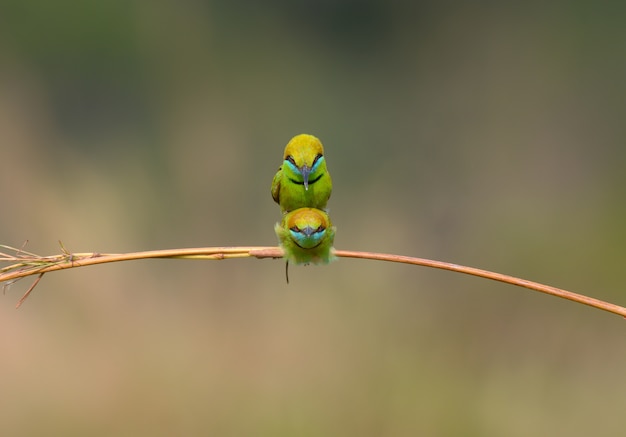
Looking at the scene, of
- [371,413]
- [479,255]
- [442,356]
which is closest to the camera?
[371,413]

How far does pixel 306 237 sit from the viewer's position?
1659 mm

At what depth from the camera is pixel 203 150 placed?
350cm

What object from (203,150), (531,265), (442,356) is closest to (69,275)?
(203,150)

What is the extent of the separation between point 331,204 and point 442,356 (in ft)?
3.38

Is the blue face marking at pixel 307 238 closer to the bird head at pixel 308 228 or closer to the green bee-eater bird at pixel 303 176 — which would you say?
the bird head at pixel 308 228

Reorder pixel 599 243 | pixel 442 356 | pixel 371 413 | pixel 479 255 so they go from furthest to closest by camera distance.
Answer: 1. pixel 479 255
2. pixel 599 243
3. pixel 442 356
4. pixel 371 413

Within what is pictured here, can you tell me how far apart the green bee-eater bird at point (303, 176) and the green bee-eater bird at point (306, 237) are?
0.43ft

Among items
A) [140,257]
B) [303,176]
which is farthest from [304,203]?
[140,257]

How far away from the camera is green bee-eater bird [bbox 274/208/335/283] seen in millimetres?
1665

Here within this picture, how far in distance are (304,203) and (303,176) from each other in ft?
0.32

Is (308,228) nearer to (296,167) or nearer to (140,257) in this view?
(296,167)

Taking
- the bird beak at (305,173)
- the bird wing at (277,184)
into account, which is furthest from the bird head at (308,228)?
the bird wing at (277,184)

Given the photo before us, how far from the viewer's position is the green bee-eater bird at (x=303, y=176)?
6.09ft

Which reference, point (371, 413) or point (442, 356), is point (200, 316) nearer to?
point (371, 413)
